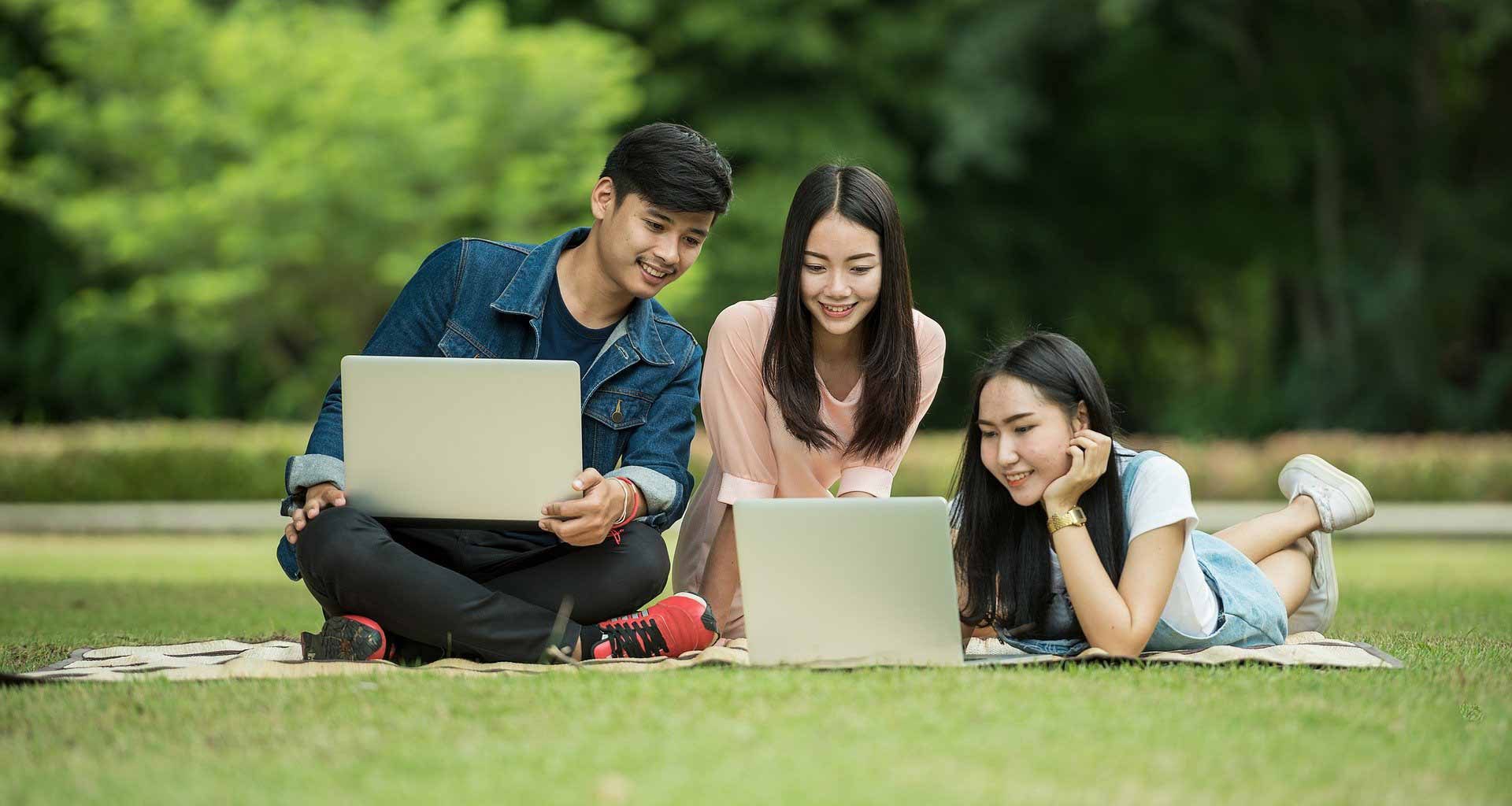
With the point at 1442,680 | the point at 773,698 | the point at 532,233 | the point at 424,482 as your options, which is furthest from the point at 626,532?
the point at 532,233

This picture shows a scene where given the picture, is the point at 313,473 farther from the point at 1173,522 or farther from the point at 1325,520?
the point at 1325,520

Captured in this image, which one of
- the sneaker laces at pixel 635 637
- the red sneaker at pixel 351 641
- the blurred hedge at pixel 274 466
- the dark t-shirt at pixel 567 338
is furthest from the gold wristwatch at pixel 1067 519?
the blurred hedge at pixel 274 466

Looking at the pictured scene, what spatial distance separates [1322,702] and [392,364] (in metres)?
2.32

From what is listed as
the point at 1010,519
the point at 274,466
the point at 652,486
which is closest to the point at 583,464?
the point at 652,486

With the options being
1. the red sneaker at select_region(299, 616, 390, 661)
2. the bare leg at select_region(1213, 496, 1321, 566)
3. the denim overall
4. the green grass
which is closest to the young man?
the red sneaker at select_region(299, 616, 390, 661)

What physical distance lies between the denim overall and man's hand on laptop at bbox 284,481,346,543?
184cm

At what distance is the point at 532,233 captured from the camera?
57.8 feet

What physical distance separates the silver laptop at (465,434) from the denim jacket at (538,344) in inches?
20.2

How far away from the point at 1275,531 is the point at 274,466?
1145 centimetres

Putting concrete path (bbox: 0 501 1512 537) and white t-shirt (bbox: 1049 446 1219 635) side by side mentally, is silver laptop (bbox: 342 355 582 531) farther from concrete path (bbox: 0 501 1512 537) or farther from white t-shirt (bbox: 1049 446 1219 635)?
concrete path (bbox: 0 501 1512 537)

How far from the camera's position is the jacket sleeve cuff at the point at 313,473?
4.06 meters

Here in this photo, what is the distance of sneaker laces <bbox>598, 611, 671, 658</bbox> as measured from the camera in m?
4.13

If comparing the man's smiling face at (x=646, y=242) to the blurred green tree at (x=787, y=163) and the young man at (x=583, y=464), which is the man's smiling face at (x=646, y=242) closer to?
the young man at (x=583, y=464)

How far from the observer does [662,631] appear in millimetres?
4227
